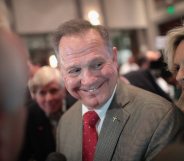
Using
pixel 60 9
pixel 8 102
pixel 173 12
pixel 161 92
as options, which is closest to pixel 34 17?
pixel 60 9

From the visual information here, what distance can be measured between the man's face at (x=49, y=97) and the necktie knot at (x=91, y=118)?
37.4 inches

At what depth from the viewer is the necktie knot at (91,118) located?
166 cm

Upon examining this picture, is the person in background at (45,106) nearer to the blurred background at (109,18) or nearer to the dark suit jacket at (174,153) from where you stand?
the dark suit jacket at (174,153)

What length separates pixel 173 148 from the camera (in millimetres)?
661

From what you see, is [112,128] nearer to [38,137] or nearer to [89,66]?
[89,66]

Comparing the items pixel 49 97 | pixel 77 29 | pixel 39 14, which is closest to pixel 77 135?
pixel 77 29

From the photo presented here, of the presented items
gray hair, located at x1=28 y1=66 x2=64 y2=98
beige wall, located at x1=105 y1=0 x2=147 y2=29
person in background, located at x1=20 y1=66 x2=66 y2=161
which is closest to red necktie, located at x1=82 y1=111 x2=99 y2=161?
person in background, located at x1=20 y1=66 x2=66 y2=161

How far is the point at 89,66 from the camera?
5.14ft

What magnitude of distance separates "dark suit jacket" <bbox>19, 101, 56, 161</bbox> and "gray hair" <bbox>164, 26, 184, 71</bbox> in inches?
38.1

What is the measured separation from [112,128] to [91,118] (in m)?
0.15

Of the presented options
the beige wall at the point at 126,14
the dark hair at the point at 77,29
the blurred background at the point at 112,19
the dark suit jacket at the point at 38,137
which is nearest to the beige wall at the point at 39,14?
the blurred background at the point at 112,19

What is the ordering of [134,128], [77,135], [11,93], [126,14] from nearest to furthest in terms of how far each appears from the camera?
[11,93]
[134,128]
[77,135]
[126,14]

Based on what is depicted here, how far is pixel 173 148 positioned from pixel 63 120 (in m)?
1.40

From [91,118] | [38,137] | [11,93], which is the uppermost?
[11,93]
